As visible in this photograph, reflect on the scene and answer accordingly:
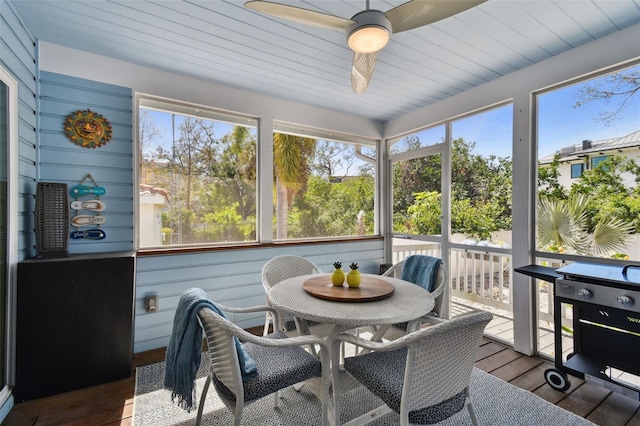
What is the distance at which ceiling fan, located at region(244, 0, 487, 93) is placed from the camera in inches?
58.7

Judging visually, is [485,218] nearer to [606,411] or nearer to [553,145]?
[553,145]

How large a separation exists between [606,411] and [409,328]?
1384 millimetres

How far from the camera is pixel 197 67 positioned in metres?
2.80

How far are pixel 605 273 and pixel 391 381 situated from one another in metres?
1.73

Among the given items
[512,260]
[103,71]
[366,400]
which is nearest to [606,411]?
[512,260]

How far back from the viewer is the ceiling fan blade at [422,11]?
1.47 meters

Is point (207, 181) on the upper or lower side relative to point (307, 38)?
lower

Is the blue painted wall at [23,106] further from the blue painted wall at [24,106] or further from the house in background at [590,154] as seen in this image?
the house in background at [590,154]

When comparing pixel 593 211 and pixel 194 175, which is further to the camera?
pixel 194 175

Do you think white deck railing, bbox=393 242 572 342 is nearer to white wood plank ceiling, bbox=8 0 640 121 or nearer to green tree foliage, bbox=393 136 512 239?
green tree foliage, bbox=393 136 512 239

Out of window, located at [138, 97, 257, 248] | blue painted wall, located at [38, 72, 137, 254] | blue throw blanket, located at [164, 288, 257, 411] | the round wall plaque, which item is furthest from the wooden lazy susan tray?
the round wall plaque

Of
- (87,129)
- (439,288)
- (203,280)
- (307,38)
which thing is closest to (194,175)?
(87,129)

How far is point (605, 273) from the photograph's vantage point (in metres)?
1.99

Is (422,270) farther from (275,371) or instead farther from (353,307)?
(275,371)
